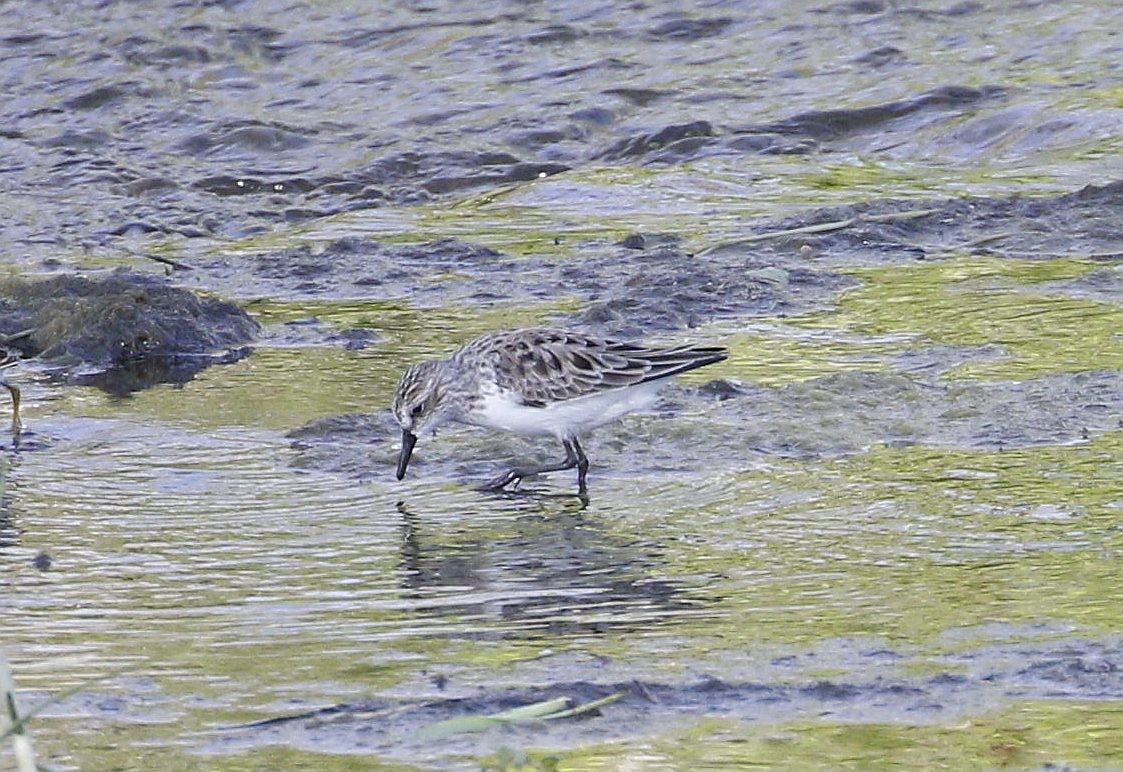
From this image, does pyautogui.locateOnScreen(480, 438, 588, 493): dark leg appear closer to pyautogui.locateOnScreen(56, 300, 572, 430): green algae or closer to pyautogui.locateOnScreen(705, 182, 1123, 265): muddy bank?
pyautogui.locateOnScreen(56, 300, 572, 430): green algae

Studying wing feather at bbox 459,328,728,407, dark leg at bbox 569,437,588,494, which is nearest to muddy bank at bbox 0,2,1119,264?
wing feather at bbox 459,328,728,407

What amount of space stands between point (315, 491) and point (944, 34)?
7.50 m

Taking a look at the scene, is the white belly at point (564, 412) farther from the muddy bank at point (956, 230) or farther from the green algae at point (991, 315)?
the muddy bank at point (956, 230)

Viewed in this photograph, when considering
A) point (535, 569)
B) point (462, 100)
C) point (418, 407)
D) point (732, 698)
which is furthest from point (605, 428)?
point (462, 100)

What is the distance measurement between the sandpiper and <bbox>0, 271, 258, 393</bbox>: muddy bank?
1.57 metres

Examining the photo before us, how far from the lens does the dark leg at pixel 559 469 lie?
5809 millimetres

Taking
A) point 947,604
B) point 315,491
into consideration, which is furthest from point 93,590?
point 947,604

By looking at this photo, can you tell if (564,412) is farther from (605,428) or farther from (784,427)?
(784,427)

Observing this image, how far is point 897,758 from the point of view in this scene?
3479mm

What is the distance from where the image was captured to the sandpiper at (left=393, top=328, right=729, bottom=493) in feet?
19.4

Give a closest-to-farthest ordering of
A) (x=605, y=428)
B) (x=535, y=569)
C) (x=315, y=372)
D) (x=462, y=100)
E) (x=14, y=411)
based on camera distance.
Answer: (x=535, y=569)
(x=14, y=411)
(x=605, y=428)
(x=315, y=372)
(x=462, y=100)

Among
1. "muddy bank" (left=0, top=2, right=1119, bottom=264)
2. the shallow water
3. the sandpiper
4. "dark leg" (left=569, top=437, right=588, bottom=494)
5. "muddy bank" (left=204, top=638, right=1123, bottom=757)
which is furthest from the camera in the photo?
"muddy bank" (left=0, top=2, right=1119, bottom=264)

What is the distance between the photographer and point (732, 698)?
3.81m

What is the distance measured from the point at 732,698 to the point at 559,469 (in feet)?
7.00
